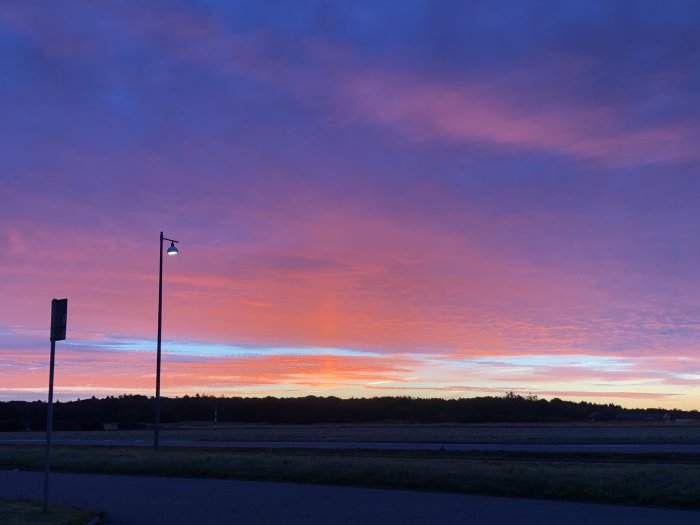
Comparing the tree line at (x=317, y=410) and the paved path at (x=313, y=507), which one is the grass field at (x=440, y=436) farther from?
the tree line at (x=317, y=410)

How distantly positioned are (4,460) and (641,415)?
101527mm

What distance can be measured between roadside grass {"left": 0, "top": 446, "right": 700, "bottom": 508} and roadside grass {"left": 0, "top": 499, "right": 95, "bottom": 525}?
6935 millimetres

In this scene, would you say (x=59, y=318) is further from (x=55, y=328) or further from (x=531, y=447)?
(x=531, y=447)

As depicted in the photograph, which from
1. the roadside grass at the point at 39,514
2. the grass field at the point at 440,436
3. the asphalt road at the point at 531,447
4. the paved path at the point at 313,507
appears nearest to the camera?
the roadside grass at the point at 39,514

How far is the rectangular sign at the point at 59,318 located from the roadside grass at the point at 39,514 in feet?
9.77

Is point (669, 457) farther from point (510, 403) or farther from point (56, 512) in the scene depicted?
point (510, 403)

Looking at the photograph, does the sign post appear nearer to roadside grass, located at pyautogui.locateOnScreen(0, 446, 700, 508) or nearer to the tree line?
roadside grass, located at pyautogui.locateOnScreen(0, 446, 700, 508)

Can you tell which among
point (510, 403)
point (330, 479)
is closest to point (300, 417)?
point (510, 403)

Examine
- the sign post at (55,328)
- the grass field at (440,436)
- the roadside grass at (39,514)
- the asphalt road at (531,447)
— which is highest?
the sign post at (55,328)

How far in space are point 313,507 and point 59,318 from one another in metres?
5.72

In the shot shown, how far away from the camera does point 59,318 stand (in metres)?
13.4

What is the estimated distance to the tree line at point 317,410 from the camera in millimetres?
101562

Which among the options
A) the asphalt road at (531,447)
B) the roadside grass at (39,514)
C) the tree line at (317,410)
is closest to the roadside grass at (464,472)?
the asphalt road at (531,447)

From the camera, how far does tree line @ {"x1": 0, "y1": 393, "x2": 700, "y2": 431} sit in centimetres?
10156
